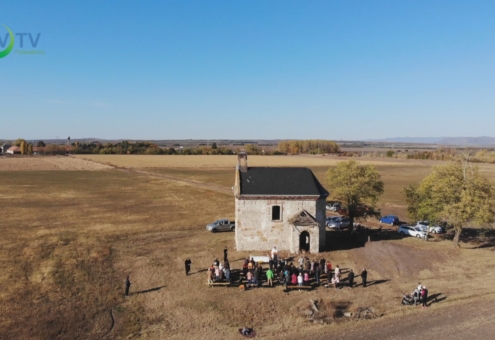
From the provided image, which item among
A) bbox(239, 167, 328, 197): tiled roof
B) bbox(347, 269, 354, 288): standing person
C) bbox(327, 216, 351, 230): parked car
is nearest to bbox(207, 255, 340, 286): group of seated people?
bbox(347, 269, 354, 288): standing person

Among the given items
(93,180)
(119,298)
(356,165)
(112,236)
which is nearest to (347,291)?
(119,298)

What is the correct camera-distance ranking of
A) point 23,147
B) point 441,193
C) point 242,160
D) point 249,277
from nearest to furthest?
point 249,277 < point 242,160 < point 441,193 < point 23,147

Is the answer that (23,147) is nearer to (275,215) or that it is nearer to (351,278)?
(275,215)

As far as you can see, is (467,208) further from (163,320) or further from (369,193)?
(163,320)

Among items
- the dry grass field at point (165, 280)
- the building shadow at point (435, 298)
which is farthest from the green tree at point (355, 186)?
the building shadow at point (435, 298)

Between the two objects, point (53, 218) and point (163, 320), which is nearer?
point (163, 320)

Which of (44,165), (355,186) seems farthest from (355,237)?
(44,165)

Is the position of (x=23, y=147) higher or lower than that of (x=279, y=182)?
higher
